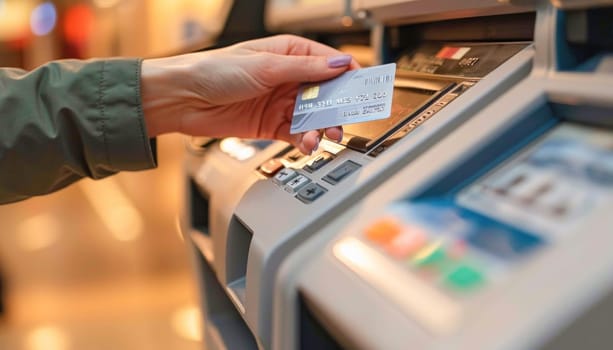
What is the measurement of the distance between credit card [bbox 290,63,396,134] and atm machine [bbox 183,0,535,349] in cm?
3

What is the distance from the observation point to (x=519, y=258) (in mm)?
437

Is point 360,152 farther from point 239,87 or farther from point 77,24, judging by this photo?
point 77,24

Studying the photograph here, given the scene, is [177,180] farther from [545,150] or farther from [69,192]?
[545,150]

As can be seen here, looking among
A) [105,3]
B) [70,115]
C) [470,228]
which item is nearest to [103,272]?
[70,115]

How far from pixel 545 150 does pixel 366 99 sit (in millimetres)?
286

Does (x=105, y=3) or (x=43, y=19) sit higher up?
(x=105, y=3)

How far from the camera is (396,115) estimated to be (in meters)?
0.79

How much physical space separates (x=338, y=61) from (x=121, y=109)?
1.04ft

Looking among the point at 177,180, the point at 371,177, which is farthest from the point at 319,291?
the point at 177,180

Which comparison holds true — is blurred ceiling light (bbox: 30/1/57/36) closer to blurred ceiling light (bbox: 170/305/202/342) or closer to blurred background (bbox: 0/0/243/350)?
blurred background (bbox: 0/0/243/350)

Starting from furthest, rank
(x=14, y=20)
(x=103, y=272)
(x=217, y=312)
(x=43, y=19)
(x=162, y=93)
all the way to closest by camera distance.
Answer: (x=43, y=19), (x=14, y=20), (x=103, y=272), (x=217, y=312), (x=162, y=93)

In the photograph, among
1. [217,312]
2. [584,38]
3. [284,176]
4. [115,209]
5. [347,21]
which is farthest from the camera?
[115,209]

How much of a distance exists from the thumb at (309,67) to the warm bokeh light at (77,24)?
22.6 feet

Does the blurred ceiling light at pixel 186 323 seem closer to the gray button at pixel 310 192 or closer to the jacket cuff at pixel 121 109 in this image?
the jacket cuff at pixel 121 109
